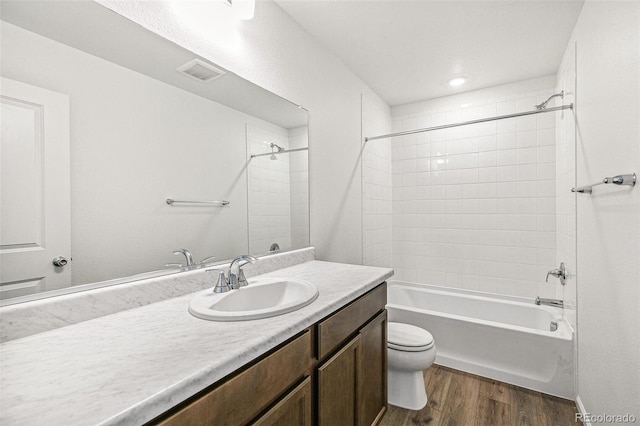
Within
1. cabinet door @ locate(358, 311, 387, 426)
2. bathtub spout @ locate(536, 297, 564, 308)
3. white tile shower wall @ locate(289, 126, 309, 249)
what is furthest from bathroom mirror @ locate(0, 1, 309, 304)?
bathtub spout @ locate(536, 297, 564, 308)

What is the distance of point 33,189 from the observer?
0.82m

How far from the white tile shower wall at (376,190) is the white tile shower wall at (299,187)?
2.86ft

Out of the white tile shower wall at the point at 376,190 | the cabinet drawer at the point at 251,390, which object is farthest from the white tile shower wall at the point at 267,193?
the white tile shower wall at the point at 376,190

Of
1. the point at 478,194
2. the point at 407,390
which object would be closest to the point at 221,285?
the point at 407,390

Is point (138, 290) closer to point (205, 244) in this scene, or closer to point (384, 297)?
point (205, 244)

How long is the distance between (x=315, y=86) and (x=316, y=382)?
1.82 meters

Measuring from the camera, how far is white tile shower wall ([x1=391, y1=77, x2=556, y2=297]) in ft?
8.57

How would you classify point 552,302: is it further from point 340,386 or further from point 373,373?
point 340,386

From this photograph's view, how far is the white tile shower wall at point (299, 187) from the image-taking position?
1.85 m

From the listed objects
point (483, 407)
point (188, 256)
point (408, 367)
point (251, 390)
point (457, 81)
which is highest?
point (457, 81)

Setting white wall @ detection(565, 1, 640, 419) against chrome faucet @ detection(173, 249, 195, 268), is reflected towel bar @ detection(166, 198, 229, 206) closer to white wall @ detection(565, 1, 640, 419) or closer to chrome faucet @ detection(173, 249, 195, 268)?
chrome faucet @ detection(173, 249, 195, 268)

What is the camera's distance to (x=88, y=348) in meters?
0.72

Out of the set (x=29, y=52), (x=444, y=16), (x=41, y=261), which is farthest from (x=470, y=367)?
(x=29, y=52)

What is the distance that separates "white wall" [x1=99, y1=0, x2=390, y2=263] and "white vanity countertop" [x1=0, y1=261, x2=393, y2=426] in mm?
1059
